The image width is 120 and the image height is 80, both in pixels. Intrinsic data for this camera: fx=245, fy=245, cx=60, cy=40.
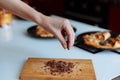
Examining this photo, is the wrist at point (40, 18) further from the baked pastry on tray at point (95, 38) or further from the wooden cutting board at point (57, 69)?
the baked pastry on tray at point (95, 38)

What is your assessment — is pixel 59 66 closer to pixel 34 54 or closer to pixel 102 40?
pixel 34 54

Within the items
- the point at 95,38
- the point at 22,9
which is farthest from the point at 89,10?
the point at 22,9

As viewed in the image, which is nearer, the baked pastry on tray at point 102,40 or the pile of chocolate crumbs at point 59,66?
the pile of chocolate crumbs at point 59,66

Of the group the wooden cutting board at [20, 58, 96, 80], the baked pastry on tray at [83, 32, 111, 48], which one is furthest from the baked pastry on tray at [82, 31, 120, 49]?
the wooden cutting board at [20, 58, 96, 80]

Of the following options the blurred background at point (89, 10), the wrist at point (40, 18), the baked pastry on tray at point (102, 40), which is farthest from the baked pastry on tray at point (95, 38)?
the blurred background at point (89, 10)

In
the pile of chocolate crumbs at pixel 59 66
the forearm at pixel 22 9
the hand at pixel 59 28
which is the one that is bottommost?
the pile of chocolate crumbs at pixel 59 66

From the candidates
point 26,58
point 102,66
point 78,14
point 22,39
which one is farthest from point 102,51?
point 78,14

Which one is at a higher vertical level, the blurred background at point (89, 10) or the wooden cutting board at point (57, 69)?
the wooden cutting board at point (57, 69)

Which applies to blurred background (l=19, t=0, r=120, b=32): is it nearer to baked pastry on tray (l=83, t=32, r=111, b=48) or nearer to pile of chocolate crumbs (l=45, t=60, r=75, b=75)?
baked pastry on tray (l=83, t=32, r=111, b=48)
